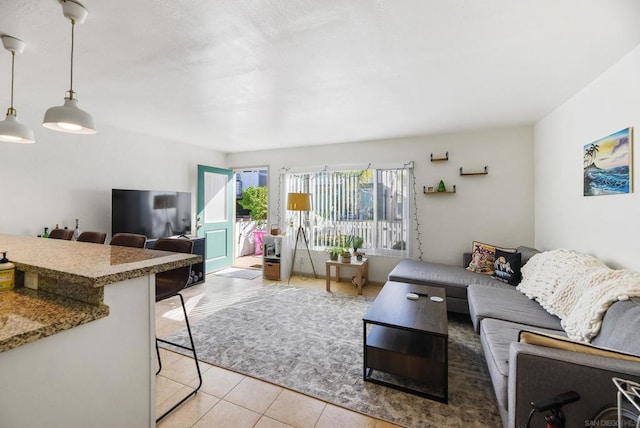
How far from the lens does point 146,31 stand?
5.69 ft

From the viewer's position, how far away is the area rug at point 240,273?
5.04 meters

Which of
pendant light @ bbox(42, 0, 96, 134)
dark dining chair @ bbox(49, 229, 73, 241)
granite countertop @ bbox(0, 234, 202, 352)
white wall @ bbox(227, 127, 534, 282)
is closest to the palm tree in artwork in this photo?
white wall @ bbox(227, 127, 534, 282)

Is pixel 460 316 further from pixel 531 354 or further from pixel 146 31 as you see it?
pixel 146 31

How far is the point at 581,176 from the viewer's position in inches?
101

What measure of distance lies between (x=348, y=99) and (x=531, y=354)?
100 inches

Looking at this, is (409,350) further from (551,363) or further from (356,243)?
(356,243)

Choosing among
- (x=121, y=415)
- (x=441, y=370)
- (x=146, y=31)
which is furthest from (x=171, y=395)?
(x=146, y=31)

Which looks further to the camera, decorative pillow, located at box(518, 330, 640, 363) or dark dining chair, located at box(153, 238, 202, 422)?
dark dining chair, located at box(153, 238, 202, 422)

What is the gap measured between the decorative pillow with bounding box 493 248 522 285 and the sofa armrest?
2.02 metres

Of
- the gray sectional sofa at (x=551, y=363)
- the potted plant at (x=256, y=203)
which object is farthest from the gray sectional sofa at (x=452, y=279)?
the potted plant at (x=256, y=203)

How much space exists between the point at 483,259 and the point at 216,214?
4.67 m

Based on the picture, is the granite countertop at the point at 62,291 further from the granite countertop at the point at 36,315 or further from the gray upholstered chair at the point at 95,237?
the gray upholstered chair at the point at 95,237

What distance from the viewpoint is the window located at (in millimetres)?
4410

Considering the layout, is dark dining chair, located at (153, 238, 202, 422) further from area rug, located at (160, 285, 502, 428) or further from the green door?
the green door
